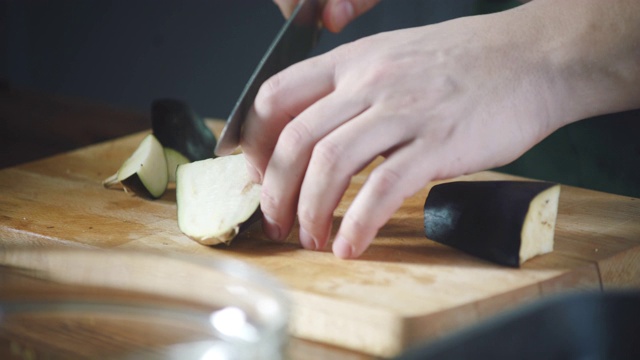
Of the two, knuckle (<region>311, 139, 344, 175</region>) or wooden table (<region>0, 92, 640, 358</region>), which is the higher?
knuckle (<region>311, 139, 344, 175</region>)

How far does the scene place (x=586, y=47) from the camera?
4.34 feet

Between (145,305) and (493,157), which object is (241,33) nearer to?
(493,157)

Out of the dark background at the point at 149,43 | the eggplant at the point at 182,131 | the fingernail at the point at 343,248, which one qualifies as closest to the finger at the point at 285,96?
the fingernail at the point at 343,248

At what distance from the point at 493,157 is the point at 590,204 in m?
0.36

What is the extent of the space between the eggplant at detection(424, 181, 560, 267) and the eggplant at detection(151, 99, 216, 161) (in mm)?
657

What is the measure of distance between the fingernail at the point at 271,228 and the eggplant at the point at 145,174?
37 cm

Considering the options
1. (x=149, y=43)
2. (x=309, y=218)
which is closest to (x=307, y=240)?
(x=309, y=218)

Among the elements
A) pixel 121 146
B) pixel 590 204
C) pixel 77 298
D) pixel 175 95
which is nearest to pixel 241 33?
pixel 175 95

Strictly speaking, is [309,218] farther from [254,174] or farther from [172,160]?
[172,160]

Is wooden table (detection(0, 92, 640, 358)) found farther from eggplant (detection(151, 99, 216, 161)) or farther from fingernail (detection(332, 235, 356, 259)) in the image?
eggplant (detection(151, 99, 216, 161))

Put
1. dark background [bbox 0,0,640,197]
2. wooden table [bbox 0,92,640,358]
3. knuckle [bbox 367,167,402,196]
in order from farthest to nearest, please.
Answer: dark background [bbox 0,0,640,197]
knuckle [bbox 367,167,402,196]
wooden table [bbox 0,92,640,358]

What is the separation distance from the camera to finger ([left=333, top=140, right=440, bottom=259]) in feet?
3.88

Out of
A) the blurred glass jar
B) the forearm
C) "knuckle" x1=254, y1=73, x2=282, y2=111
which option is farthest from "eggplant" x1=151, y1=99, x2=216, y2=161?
the blurred glass jar

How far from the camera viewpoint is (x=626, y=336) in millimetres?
739
